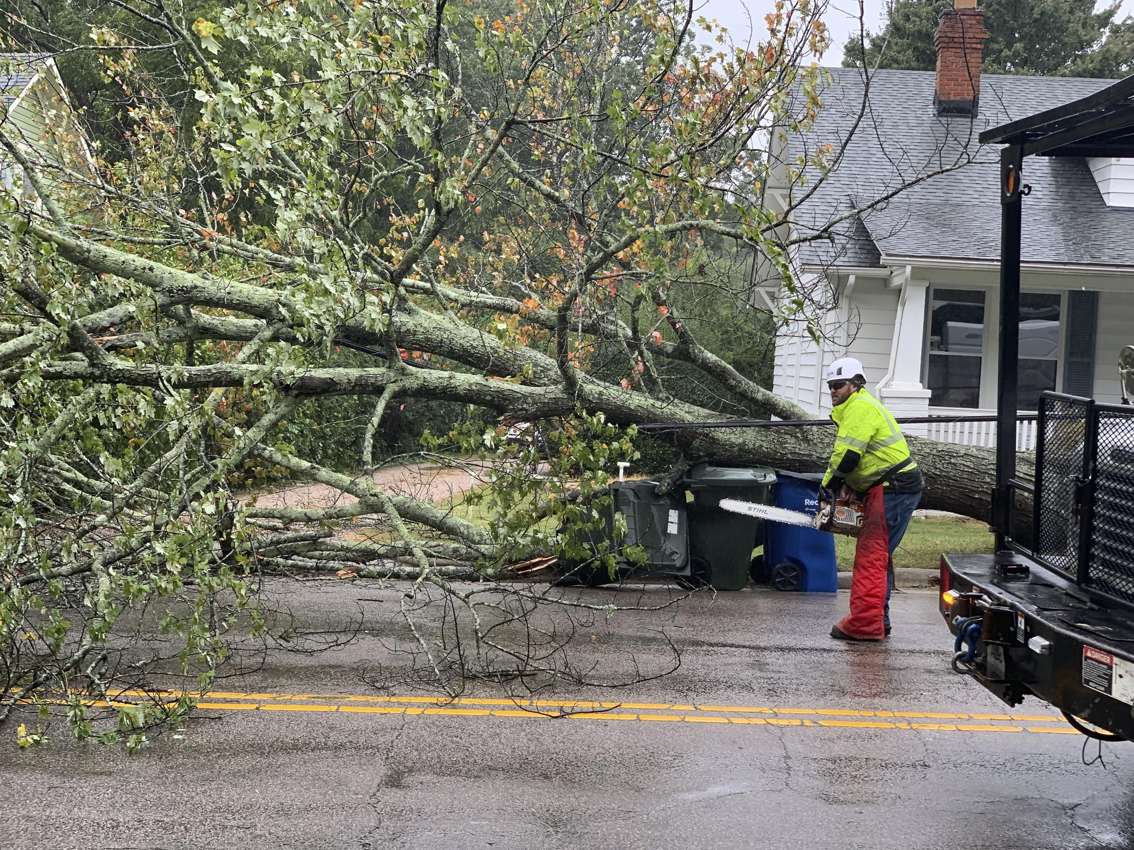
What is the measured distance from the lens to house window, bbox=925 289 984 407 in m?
16.1

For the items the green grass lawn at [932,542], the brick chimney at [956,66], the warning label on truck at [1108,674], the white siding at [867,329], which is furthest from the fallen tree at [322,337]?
the brick chimney at [956,66]

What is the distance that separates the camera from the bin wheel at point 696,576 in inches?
396

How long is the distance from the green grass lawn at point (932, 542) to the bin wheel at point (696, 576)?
1894 millimetres

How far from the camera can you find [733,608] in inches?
370

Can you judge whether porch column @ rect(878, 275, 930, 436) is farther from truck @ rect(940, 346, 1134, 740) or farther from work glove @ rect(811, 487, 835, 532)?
truck @ rect(940, 346, 1134, 740)

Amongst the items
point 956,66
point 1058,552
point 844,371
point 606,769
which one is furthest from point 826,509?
point 956,66

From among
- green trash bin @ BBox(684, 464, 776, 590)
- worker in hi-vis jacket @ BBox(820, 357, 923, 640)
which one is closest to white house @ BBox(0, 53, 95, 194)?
worker in hi-vis jacket @ BBox(820, 357, 923, 640)

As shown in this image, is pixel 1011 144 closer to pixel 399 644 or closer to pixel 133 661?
pixel 399 644

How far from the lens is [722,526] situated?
32.7 feet

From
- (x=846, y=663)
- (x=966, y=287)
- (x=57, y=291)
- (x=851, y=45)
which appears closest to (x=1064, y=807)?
(x=846, y=663)

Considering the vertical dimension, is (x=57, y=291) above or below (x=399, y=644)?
above

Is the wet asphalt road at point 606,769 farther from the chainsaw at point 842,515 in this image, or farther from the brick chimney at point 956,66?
the brick chimney at point 956,66

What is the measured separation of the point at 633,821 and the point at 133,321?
5.22m

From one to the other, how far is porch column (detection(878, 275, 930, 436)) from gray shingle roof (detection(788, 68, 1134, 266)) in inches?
28.0
